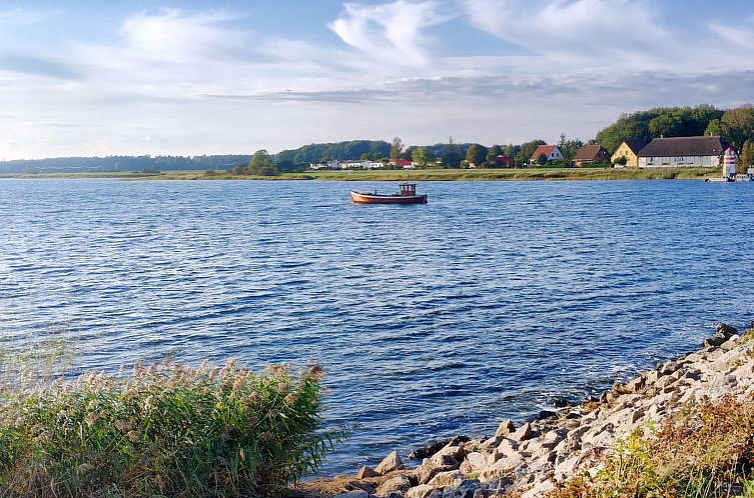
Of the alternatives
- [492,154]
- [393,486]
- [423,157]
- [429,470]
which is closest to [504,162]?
[492,154]

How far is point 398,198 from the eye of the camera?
8369 centimetres

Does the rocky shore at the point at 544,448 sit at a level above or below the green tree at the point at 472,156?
below

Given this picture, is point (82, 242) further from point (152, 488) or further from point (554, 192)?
point (554, 192)

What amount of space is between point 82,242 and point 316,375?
1659 inches

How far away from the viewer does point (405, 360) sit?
19250 millimetres

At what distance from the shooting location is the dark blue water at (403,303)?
56.9 ft

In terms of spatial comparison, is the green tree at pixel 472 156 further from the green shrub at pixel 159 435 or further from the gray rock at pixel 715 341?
the green shrub at pixel 159 435

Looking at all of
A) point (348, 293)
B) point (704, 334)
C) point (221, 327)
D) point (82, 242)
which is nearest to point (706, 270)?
point (704, 334)

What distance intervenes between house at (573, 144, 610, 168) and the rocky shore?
454 ft

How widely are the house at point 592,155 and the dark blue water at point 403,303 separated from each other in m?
96.8

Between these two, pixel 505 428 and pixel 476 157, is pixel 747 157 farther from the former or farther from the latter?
pixel 505 428

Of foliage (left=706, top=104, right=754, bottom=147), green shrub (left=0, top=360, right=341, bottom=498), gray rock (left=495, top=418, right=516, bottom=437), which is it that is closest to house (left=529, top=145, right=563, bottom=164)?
foliage (left=706, top=104, right=754, bottom=147)

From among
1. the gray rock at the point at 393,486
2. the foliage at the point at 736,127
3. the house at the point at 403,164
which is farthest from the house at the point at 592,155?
the gray rock at the point at 393,486

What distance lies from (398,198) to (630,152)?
76719 millimetres
